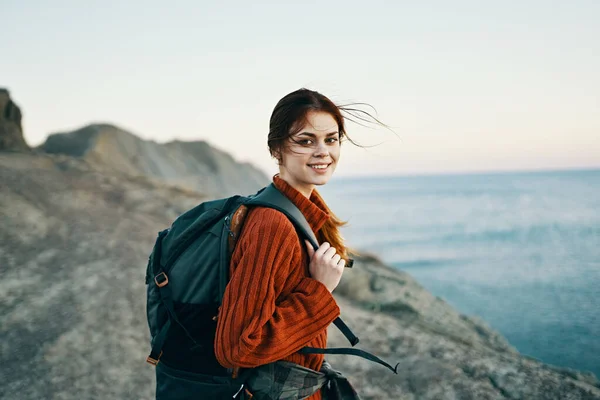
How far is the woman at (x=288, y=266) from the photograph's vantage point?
1.52 meters

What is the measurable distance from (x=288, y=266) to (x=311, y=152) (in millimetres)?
488

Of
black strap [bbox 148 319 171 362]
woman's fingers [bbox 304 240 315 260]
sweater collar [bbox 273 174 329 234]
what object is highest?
sweater collar [bbox 273 174 329 234]

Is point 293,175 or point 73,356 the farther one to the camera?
point 73,356

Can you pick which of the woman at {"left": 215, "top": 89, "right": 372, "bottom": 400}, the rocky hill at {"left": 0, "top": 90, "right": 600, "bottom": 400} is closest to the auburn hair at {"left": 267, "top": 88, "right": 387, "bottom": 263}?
the woman at {"left": 215, "top": 89, "right": 372, "bottom": 400}

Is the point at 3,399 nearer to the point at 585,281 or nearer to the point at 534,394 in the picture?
the point at 534,394

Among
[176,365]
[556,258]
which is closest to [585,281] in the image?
[556,258]

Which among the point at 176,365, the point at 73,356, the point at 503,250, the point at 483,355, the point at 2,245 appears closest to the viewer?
the point at 176,365

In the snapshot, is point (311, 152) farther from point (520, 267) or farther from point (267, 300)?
point (520, 267)

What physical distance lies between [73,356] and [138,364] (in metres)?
0.55

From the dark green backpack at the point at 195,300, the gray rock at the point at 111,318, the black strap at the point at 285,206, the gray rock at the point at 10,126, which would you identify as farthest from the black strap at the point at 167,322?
the gray rock at the point at 10,126

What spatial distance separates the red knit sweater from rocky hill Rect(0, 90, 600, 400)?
8.24 feet

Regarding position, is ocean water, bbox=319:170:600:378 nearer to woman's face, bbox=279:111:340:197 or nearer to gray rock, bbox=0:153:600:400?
woman's face, bbox=279:111:340:197

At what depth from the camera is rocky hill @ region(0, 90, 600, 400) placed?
3.76 m

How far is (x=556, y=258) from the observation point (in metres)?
14.3
